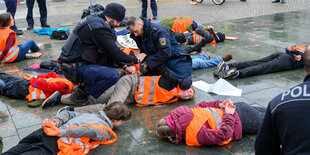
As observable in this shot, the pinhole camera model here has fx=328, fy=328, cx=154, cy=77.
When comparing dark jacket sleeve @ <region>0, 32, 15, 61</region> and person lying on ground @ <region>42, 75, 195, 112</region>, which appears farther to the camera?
dark jacket sleeve @ <region>0, 32, 15, 61</region>

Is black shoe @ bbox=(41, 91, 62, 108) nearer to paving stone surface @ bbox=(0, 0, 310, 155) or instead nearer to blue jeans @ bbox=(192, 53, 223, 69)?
paving stone surface @ bbox=(0, 0, 310, 155)

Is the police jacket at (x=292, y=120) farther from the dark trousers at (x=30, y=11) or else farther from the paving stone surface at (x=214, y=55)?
the dark trousers at (x=30, y=11)

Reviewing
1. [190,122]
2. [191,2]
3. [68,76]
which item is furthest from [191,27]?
[191,2]

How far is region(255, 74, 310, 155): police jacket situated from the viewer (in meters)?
1.63

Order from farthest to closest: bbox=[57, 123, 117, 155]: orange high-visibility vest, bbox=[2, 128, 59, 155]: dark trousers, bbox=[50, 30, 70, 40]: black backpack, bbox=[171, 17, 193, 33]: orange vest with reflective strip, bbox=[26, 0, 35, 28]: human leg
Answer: bbox=[26, 0, 35, 28]: human leg < bbox=[50, 30, 70, 40]: black backpack < bbox=[171, 17, 193, 33]: orange vest with reflective strip < bbox=[57, 123, 117, 155]: orange high-visibility vest < bbox=[2, 128, 59, 155]: dark trousers

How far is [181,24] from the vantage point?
7.80 m

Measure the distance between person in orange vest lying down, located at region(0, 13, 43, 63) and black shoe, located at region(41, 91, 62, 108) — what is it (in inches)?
89.7

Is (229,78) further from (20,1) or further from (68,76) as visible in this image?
(20,1)

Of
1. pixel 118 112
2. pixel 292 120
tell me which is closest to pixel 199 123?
pixel 118 112

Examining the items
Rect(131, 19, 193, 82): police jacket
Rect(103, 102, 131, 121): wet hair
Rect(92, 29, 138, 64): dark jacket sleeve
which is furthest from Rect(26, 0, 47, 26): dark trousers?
Rect(103, 102, 131, 121): wet hair

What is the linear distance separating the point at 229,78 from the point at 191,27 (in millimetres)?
2560

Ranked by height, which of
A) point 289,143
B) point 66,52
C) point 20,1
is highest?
point 289,143

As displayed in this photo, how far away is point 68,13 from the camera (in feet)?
40.6

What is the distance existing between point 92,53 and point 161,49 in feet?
3.04
